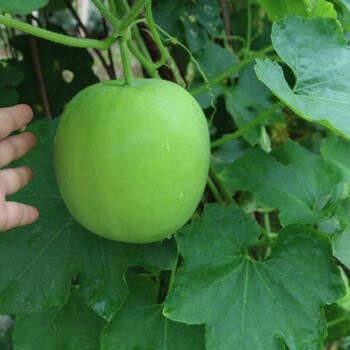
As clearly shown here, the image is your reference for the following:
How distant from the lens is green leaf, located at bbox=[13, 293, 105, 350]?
1.10 meters

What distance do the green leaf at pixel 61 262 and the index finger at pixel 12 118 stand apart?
0.46 feet

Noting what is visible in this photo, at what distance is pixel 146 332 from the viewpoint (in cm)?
105

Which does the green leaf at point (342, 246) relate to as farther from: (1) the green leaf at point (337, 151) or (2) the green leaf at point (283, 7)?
(2) the green leaf at point (283, 7)

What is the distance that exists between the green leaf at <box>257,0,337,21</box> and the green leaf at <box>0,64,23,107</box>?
65 cm

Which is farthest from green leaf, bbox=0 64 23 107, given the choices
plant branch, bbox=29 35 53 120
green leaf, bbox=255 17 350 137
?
green leaf, bbox=255 17 350 137

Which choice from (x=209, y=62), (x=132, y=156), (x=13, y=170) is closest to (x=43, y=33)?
(x=132, y=156)

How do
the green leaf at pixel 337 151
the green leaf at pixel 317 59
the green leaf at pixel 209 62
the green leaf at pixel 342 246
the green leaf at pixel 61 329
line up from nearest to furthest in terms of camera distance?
the green leaf at pixel 317 59 < the green leaf at pixel 342 246 < the green leaf at pixel 61 329 < the green leaf at pixel 337 151 < the green leaf at pixel 209 62

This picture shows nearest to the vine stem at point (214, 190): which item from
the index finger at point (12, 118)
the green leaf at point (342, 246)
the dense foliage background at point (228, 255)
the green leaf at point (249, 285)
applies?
the dense foliage background at point (228, 255)

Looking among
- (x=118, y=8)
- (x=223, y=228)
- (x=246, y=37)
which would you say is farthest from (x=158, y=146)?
(x=246, y=37)

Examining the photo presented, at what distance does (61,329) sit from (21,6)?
65 cm

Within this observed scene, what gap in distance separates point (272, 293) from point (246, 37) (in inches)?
36.5

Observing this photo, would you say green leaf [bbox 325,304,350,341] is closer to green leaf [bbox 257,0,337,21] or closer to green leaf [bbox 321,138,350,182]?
green leaf [bbox 321,138,350,182]

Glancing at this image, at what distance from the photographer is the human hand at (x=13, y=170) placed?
0.93 m

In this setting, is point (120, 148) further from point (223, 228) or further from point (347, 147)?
point (347, 147)
